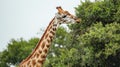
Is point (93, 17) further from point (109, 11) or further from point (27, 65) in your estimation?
point (27, 65)

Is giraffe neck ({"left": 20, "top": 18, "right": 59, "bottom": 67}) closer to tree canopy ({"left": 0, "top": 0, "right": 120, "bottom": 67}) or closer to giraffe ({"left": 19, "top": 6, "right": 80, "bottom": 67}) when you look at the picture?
giraffe ({"left": 19, "top": 6, "right": 80, "bottom": 67})

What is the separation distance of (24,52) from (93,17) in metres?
15.6

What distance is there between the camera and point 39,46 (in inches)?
501

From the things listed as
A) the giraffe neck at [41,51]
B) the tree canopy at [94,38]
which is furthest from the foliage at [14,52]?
the giraffe neck at [41,51]

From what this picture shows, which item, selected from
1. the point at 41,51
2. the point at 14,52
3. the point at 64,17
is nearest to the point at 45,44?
the point at 41,51

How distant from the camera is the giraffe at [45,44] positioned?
490 inches

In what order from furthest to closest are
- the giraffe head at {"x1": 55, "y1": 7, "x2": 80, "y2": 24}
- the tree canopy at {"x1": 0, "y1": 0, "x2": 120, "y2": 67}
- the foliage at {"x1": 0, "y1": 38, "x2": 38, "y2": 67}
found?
the foliage at {"x1": 0, "y1": 38, "x2": 38, "y2": 67} < the tree canopy at {"x1": 0, "y1": 0, "x2": 120, "y2": 67} < the giraffe head at {"x1": 55, "y1": 7, "x2": 80, "y2": 24}

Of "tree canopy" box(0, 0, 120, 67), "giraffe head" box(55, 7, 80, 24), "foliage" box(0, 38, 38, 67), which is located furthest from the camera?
"foliage" box(0, 38, 38, 67)

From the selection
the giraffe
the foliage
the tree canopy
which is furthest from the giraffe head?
the foliage

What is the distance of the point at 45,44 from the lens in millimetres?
12688

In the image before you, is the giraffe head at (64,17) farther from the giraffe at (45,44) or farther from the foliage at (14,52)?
the foliage at (14,52)

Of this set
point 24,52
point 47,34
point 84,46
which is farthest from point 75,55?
point 24,52

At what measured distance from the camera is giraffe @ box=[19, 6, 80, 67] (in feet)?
40.9

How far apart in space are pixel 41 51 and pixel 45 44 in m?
0.26
